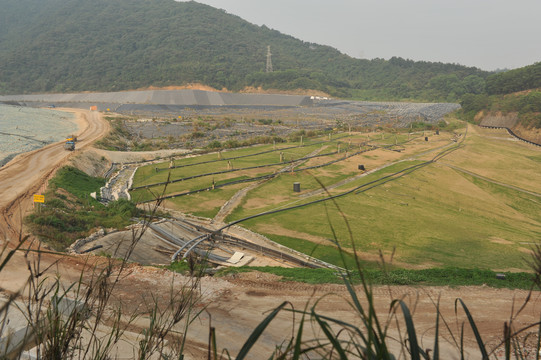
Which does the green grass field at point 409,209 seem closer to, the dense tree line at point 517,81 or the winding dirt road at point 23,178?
the winding dirt road at point 23,178

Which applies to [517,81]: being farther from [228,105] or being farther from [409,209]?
[409,209]

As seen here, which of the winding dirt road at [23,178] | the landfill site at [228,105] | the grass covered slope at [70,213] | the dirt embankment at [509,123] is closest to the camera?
the grass covered slope at [70,213]

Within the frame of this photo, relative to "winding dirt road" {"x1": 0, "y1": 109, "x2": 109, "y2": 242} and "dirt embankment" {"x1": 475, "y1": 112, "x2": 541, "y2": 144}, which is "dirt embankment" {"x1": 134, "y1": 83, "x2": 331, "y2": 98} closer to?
"dirt embankment" {"x1": 475, "y1": 112, "x2": 541, "y2": 144}

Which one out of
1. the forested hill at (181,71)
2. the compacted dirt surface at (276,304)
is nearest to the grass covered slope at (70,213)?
the compacted dirt surface at (276,304)

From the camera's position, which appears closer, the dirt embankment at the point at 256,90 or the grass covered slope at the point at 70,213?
the grass covered slope at the point at 70,213

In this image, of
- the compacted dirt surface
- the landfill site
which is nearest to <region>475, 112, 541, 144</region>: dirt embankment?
the landfill site

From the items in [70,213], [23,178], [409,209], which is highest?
[23,178]

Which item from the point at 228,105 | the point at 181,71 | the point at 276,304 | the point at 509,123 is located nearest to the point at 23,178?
the point at 276,304

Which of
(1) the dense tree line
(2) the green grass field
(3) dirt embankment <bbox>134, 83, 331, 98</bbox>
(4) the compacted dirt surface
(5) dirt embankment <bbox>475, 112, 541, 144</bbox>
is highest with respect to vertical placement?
(1) the dense tree line
